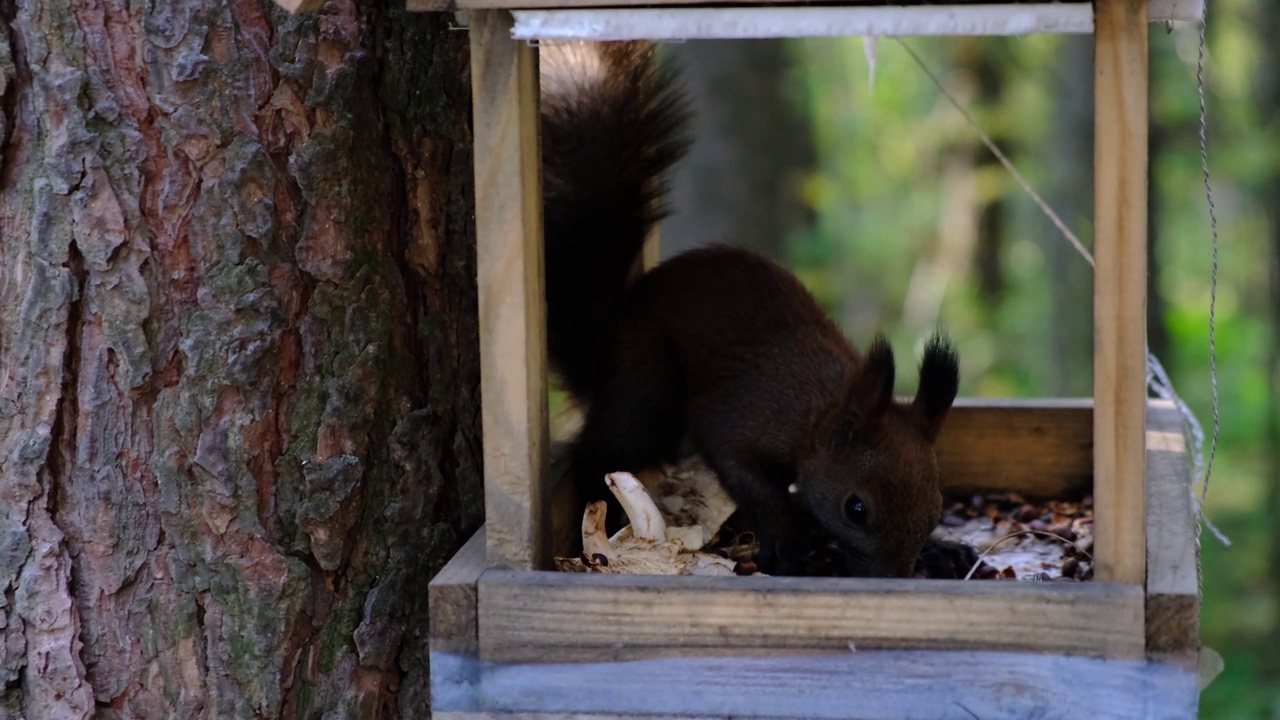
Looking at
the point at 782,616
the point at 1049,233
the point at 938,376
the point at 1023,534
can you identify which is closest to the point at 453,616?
the point at 782,616

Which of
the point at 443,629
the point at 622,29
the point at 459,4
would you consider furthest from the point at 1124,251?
the point at 443,629

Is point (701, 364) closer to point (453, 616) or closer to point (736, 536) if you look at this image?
point (736, 536)

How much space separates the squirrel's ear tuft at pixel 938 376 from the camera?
6.76ft

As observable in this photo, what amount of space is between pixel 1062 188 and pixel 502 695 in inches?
226

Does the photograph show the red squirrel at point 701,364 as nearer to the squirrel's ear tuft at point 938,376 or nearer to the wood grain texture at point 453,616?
the squirrel's ear tuft at point 938,376

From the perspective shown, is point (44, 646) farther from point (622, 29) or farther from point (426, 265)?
point (622, 29)

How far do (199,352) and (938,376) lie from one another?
43.2 inches

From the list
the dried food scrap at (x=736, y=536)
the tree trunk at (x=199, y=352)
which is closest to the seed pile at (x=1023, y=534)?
the dried food scrap at (x=736, y=536)

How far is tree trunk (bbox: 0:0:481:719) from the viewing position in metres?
1.59

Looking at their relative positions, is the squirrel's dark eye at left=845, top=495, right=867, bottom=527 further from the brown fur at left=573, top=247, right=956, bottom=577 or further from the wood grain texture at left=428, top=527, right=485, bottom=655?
the wood grain texture at left=428, top=527, right=485, bottom=655

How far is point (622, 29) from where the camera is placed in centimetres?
142

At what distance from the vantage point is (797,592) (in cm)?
147

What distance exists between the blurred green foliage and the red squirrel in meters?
0.61

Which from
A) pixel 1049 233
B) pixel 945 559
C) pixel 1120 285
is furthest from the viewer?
pixel 1049 233
